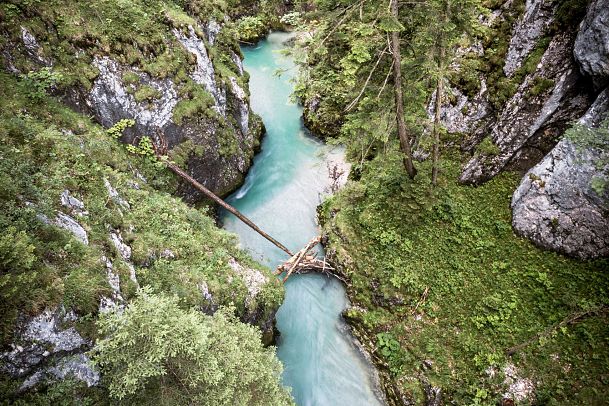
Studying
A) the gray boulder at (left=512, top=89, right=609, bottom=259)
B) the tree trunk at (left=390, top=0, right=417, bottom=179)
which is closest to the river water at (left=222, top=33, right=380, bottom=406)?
the tree trunk at (left=390, top=0, right=417, bottom=179)

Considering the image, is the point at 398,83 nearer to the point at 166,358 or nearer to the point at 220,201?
the point at 220,201

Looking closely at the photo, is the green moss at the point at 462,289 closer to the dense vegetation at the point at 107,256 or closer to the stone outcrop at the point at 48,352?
the dense vegetation at the point at 107,256

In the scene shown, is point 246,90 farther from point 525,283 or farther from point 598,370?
point 598,370

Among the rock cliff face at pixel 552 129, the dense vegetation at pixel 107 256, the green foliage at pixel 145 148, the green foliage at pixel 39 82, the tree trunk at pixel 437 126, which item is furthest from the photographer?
the green foliage at pixel 145 148

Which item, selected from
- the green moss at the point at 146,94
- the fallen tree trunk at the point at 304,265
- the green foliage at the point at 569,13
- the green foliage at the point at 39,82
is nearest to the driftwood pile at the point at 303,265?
the fallen tree trunk at the point at 304,265

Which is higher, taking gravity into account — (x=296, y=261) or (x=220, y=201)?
(x=220, y=201)

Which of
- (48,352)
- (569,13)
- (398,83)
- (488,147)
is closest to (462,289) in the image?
(488,147)

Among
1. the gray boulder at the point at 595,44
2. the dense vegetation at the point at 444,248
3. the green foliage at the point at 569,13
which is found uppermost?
the green foliage at the point at 569,13
